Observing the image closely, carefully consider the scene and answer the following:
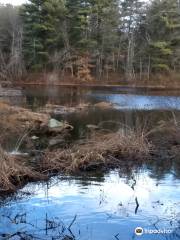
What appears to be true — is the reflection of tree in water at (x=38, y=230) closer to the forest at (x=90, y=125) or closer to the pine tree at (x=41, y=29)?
the forest at (x=90, y=125)

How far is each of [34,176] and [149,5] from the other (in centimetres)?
4288

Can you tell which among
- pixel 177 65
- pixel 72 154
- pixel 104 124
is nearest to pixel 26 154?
pixel 72 154

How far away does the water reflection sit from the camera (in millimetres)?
8461

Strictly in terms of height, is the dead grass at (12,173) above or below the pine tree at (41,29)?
below

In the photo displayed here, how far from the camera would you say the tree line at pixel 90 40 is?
52031 mm

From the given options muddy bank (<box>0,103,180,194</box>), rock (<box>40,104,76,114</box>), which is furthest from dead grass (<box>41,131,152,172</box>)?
rock (<box>40,104,76,114</box>)

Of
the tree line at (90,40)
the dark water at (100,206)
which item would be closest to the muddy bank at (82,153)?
the dark water at (100,206)

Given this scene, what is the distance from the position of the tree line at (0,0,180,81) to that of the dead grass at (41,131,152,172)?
37.3 meters

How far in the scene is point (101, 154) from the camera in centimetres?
1370

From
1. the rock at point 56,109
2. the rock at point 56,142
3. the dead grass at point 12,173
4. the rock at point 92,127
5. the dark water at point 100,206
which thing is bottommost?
the rock at point 56,109

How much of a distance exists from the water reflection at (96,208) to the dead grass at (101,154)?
0.78m

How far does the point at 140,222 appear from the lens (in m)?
8.84

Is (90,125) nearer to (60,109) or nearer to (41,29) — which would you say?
(60,109)

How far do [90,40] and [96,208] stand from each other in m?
44.5
